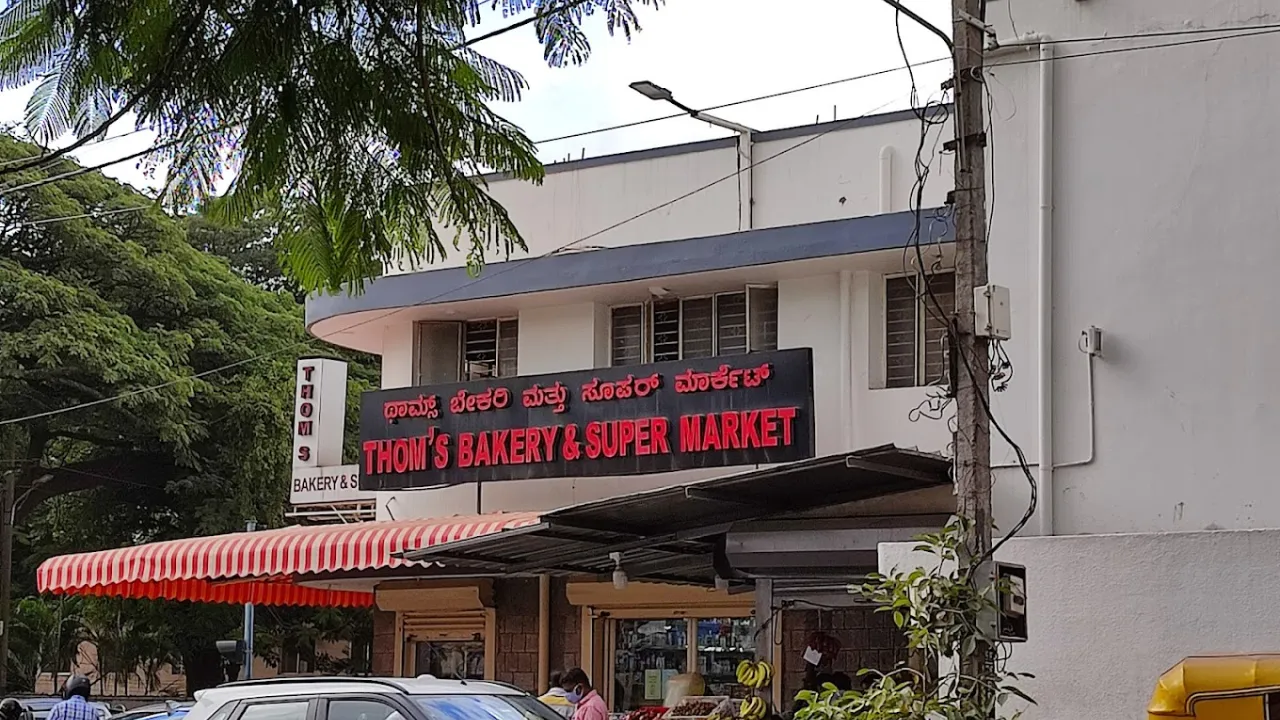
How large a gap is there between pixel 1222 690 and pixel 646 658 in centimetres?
1271

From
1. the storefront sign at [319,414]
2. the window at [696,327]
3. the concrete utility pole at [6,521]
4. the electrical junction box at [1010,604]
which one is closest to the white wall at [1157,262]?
the electrical junction box at [1010,604]

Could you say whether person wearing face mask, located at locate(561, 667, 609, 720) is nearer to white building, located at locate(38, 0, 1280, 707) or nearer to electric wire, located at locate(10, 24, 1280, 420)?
white building, located at locate(38, 0, 1280, 707)

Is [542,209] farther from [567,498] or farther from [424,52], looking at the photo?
[424,52]

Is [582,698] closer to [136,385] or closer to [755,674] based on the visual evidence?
[755,674]

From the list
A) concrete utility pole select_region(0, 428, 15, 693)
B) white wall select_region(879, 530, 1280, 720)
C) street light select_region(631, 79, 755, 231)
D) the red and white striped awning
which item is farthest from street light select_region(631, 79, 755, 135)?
concrete utility pole select_region(0, 428, 15, 693)

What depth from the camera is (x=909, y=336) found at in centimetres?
1694

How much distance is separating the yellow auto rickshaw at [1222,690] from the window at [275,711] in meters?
4.90

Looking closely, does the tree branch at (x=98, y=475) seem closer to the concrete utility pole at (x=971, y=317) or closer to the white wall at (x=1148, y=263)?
the white wall at (x=1148, y=263)

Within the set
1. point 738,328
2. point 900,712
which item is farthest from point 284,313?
point 900,712

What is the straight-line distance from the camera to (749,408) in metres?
16.4

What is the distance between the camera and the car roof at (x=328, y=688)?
9.64 m

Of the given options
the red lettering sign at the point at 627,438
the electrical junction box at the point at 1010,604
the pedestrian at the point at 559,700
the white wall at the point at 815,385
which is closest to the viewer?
the electrical junction box at the point at 1010,604

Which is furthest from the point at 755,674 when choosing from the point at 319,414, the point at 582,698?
the point at 319,414

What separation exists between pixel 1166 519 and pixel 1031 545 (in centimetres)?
80
